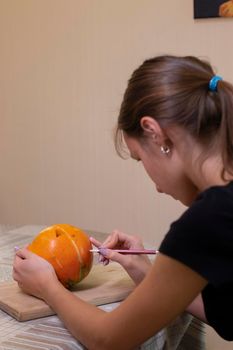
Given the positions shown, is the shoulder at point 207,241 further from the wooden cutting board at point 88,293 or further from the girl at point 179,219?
the wooden cutting board at point 88,293

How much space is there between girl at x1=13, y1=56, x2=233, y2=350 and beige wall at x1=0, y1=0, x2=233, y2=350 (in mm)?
1194

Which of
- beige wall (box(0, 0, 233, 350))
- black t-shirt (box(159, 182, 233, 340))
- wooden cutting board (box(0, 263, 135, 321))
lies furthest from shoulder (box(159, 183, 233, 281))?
beige wall (box(0, 0, 233, 350))

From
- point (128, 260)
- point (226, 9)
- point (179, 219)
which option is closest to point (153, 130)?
point (179, 219)

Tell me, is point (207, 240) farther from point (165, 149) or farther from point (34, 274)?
point (34, 274)

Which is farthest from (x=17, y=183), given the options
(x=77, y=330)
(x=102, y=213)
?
(x=77, y=330)

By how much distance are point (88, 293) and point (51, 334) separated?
0.17 m

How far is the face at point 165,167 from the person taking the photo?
901mm

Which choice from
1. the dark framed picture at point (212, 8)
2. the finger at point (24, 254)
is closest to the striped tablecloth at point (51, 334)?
the finger at point (24, 254)

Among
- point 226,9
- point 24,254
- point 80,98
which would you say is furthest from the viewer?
point 80,98

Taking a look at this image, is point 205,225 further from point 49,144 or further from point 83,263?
point 49,144

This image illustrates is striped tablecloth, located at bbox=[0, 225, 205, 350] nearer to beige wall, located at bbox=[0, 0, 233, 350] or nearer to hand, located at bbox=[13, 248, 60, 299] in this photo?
hand, located at bbox=[13, 248, 60, 299]

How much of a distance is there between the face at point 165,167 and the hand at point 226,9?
123 cm

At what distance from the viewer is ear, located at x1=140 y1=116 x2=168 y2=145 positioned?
87 centimetres

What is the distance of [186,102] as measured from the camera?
858 millimetres
